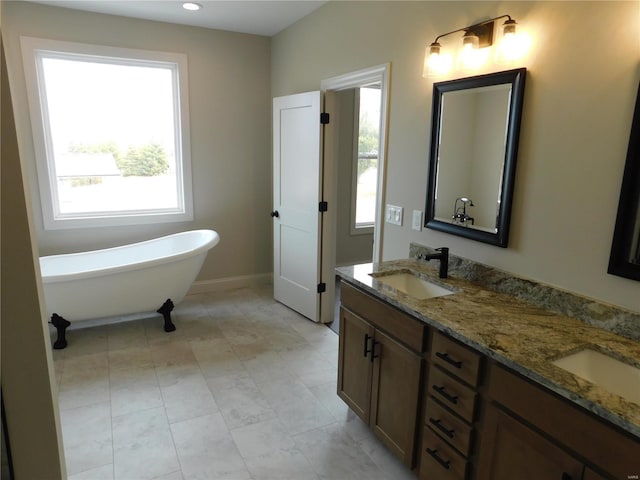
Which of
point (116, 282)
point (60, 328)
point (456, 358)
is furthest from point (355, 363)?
point (60, 328)

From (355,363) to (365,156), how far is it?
3223 millimetres

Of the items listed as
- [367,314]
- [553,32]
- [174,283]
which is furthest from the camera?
[174,283]

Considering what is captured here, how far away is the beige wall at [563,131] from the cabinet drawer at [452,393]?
646 millimetres

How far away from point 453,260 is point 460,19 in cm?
125

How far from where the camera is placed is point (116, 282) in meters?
3.11

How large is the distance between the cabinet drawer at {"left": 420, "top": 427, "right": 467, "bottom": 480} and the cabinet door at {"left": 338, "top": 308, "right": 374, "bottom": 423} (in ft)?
1.34

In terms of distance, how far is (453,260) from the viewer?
225cm

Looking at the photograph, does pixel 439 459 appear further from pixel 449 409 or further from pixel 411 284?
pixel 411 284

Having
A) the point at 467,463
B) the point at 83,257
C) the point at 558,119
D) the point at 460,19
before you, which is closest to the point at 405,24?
the point at 460,19

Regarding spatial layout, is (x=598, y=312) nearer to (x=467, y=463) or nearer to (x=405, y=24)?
(x=467, y=463)

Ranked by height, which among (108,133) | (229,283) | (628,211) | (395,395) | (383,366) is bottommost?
(229,283)

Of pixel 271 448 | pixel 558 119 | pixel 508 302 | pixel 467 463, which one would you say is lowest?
pixel 271 448

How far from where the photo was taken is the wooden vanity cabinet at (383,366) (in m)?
1.80

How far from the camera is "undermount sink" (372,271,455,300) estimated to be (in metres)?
2.20
